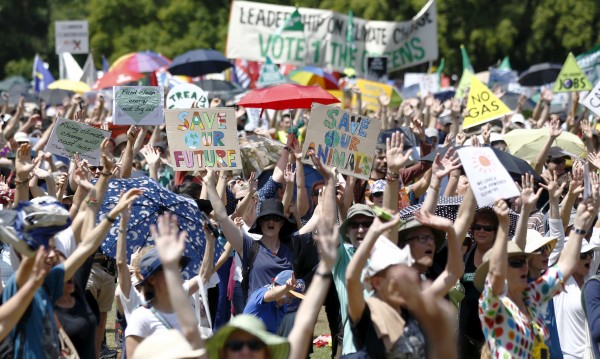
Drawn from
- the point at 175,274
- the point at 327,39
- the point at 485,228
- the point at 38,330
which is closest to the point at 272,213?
the point at 485,228

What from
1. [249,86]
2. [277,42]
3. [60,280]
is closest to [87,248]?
[60,280]

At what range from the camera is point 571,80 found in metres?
16.6

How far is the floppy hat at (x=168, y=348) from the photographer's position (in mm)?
Answer: 4930

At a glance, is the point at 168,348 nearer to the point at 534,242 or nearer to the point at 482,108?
the point at 534,242

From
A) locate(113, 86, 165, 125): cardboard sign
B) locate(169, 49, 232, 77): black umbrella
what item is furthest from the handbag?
locate(169, 49, 232, 77): black umbrella

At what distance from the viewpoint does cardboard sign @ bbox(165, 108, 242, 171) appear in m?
8.95

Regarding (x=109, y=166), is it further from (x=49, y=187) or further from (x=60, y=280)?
(x=49, y=187)

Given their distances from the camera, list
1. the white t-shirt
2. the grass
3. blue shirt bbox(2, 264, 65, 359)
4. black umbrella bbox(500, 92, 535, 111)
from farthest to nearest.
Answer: black umbrella bbox(500, 92, 535, 111) → the grass → the white t-shirt → blue shirt bbox(2, 264, 65, 359)

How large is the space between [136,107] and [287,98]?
199 cm

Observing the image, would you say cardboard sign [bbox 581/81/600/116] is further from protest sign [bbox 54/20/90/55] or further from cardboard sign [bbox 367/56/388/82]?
protest sign [bbox 54/20/90/55]

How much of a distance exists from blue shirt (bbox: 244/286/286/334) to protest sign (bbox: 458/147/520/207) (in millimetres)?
1947

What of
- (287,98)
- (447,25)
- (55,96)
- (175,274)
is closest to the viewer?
(175,274)

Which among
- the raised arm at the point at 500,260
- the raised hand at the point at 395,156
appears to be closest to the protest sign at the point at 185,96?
the raised hand at the point at 395,156

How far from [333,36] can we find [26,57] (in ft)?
105
